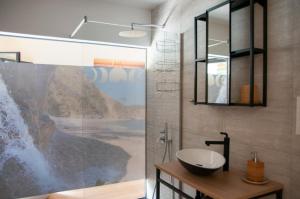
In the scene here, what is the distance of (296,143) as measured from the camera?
1.48 meters

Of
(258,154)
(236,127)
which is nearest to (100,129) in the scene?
(236,127)

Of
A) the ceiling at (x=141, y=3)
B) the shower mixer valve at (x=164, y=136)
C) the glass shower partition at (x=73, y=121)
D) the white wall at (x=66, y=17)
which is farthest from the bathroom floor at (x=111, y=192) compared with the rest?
the ceiling at (x=141, y=3)

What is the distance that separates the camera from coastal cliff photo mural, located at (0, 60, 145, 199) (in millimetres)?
2504

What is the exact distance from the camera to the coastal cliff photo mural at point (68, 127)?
2504 mm

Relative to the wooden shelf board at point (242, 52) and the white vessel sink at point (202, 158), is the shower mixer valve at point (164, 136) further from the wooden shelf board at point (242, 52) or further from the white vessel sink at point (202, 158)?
the wooden shelf board at point (242, 52)

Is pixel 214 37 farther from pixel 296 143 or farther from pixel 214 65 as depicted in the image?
pixel 296 143

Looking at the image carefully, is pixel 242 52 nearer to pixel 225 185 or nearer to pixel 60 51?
pixel 225 185

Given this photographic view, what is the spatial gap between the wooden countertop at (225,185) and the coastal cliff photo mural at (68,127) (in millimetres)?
1338

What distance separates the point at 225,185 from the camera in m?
1.54

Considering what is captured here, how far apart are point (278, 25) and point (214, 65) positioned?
615 millimetres

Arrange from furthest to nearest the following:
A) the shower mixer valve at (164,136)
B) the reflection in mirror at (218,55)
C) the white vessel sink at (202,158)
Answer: the shower mixer valve at (164,136)
the reflection in mirror at (218,55)
the white vessel sink at (202,158)

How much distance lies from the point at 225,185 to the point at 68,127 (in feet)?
6.39

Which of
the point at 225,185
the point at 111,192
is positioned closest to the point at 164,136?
the point at 111,192

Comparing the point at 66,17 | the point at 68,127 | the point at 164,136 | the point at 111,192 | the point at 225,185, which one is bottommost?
the point at 111,192
